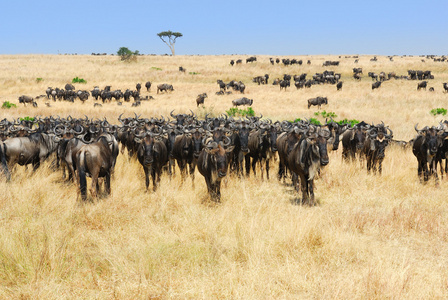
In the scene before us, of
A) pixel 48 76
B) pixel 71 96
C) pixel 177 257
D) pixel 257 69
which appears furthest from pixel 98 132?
pixel 257 69

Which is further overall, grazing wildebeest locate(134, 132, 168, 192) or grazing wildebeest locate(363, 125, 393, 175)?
grazing wildebeest locate(363, 125, 393, 175)

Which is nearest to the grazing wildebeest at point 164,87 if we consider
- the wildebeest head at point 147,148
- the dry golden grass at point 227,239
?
the dry golden grass at point 227,239

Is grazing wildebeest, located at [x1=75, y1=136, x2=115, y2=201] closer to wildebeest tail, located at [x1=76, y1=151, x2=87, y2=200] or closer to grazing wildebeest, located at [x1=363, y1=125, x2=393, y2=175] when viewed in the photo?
wildebeest tail, located at [x1=76, y1=151, x2=87, y2=200]

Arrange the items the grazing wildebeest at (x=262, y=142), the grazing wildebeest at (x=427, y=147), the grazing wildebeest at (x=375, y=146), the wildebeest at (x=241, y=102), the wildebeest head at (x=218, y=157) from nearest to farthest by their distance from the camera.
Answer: the wildebeest head at (x=218, y=157) → the grazing wildebeest at (x=427, y=147) → the grazing wildebeest at (x=375, y=146) → the grazing wildebeest at (x=262, y=142) → the wildebeest at (x=241, y=102)

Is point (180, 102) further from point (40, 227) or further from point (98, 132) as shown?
point (40, 227)

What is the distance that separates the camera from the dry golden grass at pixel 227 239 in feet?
16.0

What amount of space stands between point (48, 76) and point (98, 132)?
47826mm

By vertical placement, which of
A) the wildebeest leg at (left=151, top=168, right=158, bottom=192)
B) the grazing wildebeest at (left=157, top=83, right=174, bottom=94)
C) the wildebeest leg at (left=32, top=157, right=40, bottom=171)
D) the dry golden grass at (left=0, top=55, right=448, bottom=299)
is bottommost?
the dry golden grass at (left=0, top=55, right=448, bottom=299)

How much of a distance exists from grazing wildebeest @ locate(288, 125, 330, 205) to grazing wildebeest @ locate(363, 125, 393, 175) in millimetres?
3796

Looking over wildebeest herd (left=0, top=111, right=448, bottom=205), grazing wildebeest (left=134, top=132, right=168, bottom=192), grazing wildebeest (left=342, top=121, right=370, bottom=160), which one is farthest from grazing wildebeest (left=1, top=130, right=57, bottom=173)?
grazing wildebeest (left=342, top=121, right=370, bottom=160)

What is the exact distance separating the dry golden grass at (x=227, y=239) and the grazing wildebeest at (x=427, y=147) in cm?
44

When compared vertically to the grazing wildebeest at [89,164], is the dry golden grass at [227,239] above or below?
below

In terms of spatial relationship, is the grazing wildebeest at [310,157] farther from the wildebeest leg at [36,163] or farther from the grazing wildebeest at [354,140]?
the wildebeest leg at [36,163]

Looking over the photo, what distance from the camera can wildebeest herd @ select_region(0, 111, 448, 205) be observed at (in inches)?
326
